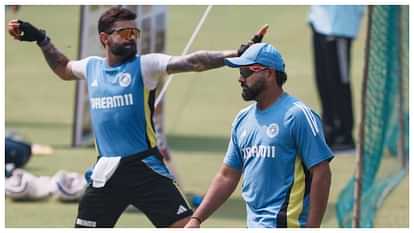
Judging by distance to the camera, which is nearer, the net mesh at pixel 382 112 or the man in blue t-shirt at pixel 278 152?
the man in blue t-shirt at pixel 278 152

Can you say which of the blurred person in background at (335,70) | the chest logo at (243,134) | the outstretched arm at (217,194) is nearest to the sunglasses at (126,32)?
the outstretched arm at (217,194)

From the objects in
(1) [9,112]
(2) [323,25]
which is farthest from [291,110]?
(1) [9,112]

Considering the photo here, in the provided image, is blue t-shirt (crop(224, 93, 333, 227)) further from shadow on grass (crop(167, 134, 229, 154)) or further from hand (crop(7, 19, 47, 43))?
shadow on grass (crop(167, 134, 229, 154))

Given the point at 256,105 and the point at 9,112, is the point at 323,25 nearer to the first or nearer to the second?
the point at 9,112

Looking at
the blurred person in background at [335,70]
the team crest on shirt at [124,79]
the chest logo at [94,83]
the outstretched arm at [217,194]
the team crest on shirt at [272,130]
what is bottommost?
the blurred person in background at [335,70]

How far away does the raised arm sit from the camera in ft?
31.3

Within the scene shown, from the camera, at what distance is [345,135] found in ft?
52.6

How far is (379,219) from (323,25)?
392 cm

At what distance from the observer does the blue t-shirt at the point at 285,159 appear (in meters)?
7.66

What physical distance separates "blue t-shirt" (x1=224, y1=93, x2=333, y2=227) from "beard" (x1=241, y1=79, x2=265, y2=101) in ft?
0.37

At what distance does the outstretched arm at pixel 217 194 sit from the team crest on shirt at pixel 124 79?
136cm

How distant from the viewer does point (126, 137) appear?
9336 millimetres

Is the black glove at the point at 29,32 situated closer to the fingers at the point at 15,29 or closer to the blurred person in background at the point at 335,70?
the fingers at the point at 15,29

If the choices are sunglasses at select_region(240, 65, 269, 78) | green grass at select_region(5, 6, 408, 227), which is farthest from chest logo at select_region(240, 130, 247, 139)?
green grass at select_region(5, 6, 408, 227)
